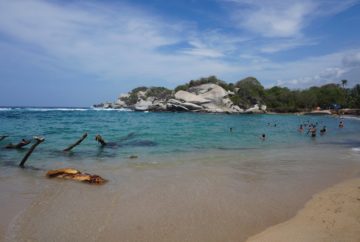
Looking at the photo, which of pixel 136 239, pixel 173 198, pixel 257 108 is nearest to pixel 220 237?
pixel 136 239

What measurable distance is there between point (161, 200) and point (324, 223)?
465cm

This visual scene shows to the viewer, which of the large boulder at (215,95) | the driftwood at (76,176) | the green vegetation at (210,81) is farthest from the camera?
the green vegetation at (210,81)

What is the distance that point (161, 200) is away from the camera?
9.60m

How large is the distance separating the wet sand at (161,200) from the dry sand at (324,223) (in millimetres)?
332

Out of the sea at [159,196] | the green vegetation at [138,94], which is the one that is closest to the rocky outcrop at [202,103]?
the green vegetation at [138,94]

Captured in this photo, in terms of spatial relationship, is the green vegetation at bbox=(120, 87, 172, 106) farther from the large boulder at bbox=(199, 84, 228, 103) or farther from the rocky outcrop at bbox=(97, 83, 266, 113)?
the large boulder at bbox=(199, 84, 228, 103)

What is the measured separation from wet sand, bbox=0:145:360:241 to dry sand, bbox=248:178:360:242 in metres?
0.33

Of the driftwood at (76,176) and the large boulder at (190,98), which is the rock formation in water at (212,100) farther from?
the driftwood at (76,176)

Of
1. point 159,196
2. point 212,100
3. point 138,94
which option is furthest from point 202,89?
point 159,196

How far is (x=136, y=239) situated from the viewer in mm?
6820

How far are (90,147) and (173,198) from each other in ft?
46.5

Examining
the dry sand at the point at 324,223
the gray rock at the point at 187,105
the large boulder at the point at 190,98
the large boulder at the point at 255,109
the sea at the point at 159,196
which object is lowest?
the sea at the point at 159,196

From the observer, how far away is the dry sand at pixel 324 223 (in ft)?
21.9

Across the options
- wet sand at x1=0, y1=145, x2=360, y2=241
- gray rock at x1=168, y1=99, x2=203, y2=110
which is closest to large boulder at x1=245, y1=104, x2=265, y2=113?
gray rock at x1=168, y1=99, x2=203, y2=110
